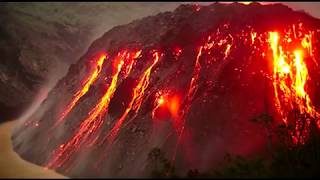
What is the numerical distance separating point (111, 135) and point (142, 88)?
412 centimetres

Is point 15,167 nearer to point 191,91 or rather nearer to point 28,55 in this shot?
point 191,91

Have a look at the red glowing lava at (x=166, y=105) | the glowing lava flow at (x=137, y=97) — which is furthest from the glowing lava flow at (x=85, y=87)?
the red glowing lava at (x=166, y=105)

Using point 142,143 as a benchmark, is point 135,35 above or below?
above

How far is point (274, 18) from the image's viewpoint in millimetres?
28438

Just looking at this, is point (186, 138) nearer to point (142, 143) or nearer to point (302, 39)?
point (142, 143)

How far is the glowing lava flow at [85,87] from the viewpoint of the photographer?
3136 cm

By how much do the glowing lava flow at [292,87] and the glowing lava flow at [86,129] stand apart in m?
10.8

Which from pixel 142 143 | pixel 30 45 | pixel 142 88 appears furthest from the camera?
pixel 30 45

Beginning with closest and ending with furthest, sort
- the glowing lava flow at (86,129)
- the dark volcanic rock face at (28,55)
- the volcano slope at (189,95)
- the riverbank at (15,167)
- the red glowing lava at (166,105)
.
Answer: the volcano slope at (189,95), the riverbank at (15,167), the red glowing lava at (166,105), the glowing lava flow at (86,129), the dark volcanic rock face at (28,55)

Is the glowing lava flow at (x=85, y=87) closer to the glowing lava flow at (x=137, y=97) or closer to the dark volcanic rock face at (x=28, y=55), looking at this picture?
the glowing lava flow at (x=137, y=97)

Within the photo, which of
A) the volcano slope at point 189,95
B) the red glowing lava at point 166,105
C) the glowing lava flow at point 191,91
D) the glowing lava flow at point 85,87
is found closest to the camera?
the volcano slope at point 189,95

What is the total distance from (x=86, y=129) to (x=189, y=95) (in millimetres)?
7750

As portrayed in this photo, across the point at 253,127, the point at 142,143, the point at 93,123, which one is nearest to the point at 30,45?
the point at 93,123

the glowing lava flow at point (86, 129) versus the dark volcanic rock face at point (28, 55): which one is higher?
the dark volcanic rock face at point (28, 55)
